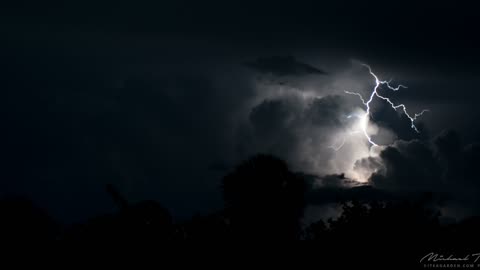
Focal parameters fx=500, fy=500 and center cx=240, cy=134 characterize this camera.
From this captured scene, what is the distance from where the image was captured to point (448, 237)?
12141 mm

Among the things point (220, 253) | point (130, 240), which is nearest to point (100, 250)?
point (130, 240)

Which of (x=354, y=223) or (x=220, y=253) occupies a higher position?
(x=354, y=223)

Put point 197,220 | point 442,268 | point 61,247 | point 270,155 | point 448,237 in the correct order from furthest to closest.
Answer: point 270,155 < point 197,220 < point 61,247 < point 448,237 < point 442,268

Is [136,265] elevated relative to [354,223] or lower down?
lower down

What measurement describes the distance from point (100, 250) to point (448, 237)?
899cm

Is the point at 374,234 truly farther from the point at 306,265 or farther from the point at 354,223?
the point at 306,265

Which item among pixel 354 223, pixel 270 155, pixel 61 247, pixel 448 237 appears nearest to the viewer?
pixel 448 237

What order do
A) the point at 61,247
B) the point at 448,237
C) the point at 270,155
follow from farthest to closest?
1. the point at 270,155
2. the point at 61,247
3. the point at 448,237

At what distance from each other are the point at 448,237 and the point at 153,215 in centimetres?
810

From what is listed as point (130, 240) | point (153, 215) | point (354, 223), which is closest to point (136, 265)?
point (130, 240)

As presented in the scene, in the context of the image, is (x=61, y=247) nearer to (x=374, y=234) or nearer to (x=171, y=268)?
(x=171, y=268)

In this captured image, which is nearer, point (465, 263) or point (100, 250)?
point (465, 263)

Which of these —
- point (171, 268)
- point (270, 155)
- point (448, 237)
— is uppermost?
point (270, 155)

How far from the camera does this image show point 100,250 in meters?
13.6
